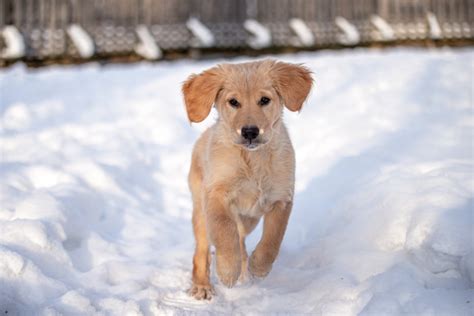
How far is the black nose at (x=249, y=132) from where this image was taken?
3.52 m

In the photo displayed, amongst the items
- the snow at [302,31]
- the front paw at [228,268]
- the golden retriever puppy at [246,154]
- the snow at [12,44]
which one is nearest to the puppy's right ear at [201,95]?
the golden retriever puppy at [246,154]

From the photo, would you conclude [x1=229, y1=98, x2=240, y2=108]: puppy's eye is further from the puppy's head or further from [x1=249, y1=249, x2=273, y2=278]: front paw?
[x1=249, y1=249, x2=273, y2=278]: front paw

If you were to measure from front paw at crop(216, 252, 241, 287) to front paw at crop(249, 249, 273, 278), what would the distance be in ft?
0.40

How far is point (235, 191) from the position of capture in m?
3.76

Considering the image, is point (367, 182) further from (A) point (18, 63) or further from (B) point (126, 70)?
(A) point (18, 63)

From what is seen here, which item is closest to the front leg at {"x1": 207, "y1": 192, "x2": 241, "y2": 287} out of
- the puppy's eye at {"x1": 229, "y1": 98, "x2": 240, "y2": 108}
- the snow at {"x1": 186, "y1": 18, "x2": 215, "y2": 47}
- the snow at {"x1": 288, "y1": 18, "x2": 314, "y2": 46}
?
the puppy's eye at {"x1": 229, "y1": 98, "x2": 240, "y2": 108}

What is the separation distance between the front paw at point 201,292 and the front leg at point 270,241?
0.25 meters

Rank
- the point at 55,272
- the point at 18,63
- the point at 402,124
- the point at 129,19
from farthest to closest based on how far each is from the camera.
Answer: the point at 129,19 < the point at 18,63 < the point at 402,124 < the point at 55,272

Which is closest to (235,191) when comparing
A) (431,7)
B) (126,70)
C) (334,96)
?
(334,96)

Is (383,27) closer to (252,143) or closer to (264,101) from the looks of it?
(264,101)

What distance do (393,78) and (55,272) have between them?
517 centimetres

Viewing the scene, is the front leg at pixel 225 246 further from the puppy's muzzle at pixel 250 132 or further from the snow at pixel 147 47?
the snow at pixel 147 47

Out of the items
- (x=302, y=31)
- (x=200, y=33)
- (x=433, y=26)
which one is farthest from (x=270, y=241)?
(x=433, y=26)

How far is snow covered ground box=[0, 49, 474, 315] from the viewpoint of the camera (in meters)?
3.35
